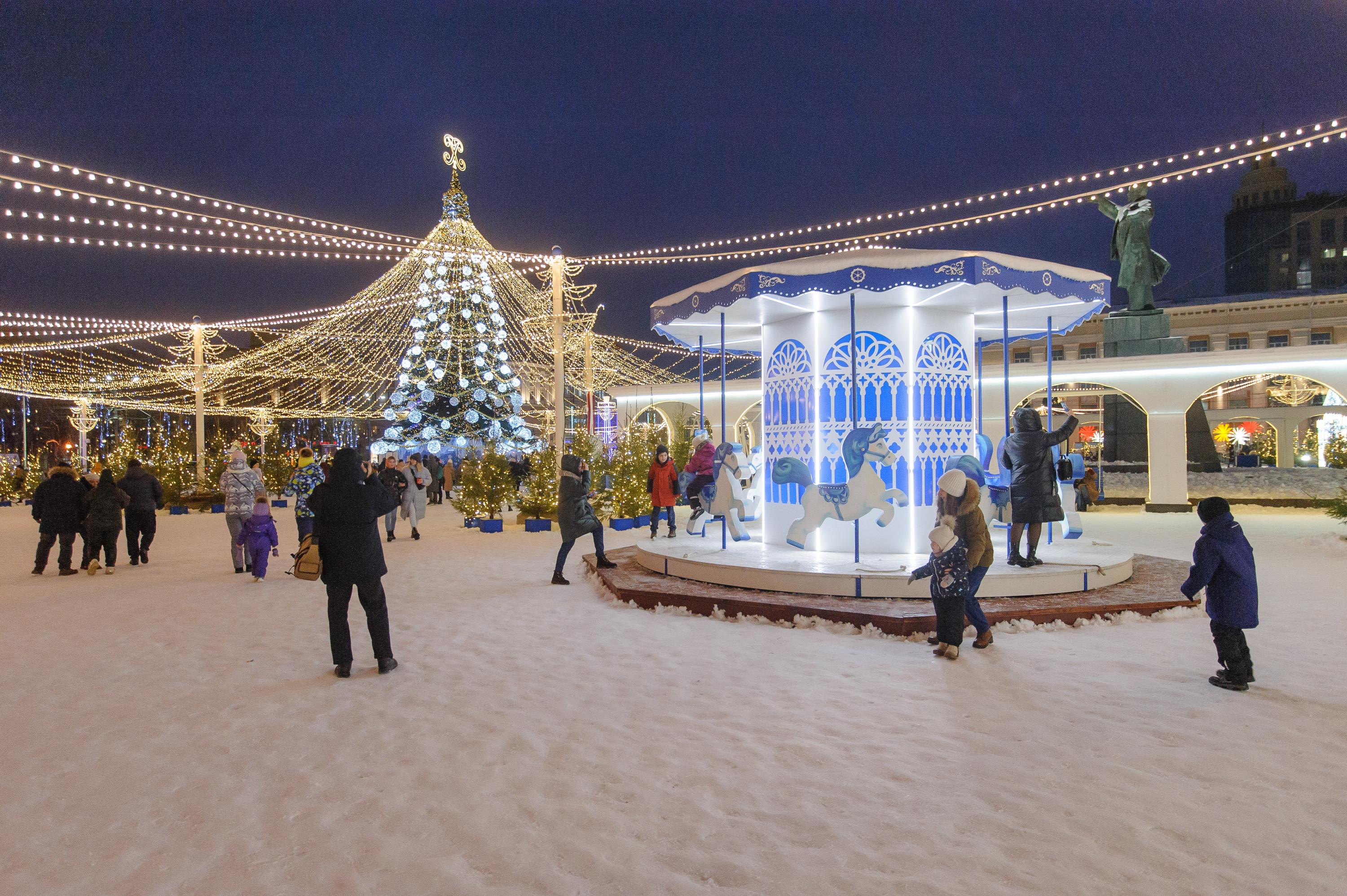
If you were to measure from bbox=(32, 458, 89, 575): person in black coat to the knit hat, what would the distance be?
11.2 metres

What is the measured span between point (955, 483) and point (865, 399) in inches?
147

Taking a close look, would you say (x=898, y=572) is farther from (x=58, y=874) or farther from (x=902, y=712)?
(x=58, y=874)

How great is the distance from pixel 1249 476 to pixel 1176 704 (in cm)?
1751

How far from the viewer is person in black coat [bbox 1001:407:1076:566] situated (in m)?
7.73

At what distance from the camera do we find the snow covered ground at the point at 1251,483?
58.0 feet

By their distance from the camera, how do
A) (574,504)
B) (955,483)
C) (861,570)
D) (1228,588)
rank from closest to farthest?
(1228,588), (955,483), (861,570), (574,504)

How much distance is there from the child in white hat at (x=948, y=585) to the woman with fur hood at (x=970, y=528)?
Result: 2.1 inches

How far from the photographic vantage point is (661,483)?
12.5m

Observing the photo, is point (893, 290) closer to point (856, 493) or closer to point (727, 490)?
point (856, 493)

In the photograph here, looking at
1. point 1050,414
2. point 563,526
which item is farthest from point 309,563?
point 1050,414

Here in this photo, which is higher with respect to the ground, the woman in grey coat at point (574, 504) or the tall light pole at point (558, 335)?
the tall light pole at point (558, 335)

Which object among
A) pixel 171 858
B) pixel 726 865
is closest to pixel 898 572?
pixel 726 865

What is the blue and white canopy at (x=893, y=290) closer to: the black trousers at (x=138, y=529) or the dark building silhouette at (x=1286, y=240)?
the black trousers at (x=138, y=529)

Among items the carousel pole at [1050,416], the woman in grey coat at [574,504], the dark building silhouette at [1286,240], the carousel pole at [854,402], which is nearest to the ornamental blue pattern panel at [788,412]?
the carousel pole at [854,402]
